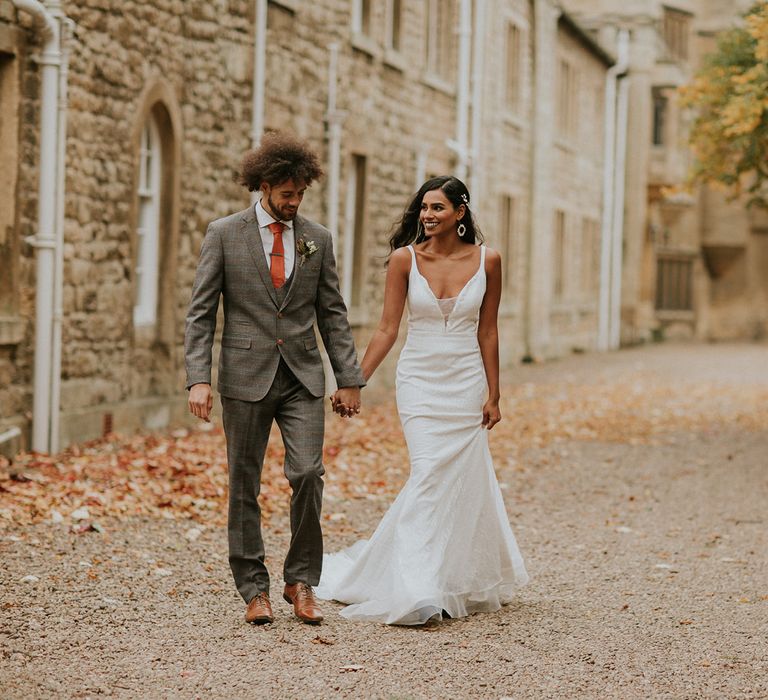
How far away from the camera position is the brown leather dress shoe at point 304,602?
598cm

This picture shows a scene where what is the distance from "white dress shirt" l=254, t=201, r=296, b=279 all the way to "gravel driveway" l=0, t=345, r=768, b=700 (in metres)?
1.52

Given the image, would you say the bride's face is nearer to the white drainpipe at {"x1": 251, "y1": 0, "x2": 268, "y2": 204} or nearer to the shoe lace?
the shoe lace

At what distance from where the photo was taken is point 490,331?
652 centimetres

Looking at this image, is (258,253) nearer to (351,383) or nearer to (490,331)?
(351,383)

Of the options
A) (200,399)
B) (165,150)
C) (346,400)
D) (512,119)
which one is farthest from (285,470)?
(512,119)

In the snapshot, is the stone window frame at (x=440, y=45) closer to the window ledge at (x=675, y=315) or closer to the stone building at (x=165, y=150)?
the stone building at (x=165, y=150)

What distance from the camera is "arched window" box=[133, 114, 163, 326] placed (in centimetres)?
1305

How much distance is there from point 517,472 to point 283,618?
6018 millimetres

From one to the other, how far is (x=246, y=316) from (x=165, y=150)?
24.4 feet

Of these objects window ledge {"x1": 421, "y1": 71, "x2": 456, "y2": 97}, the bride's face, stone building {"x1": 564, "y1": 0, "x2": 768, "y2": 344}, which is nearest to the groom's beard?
the bride's face

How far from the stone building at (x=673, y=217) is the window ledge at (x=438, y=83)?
1600 centimetres

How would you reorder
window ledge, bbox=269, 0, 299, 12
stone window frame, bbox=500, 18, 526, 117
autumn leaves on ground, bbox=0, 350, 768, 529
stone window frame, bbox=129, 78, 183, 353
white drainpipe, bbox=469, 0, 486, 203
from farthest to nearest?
stone window frame, bbox=500, 18, 526, 117, white drainpipe, bbox=469, 0, 486, 203, window ledge, bbox=269, 0, 299, 12, stone window frame, bbox=129, 78, 183, 353, autumn leaves on ground, bbox=0, 350, 768, 529

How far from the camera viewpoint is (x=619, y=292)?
36.6 metres

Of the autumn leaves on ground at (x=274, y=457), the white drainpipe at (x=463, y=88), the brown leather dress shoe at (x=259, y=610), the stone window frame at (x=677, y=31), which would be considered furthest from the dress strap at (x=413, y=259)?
the stone window frame at (x=677, y=31)
